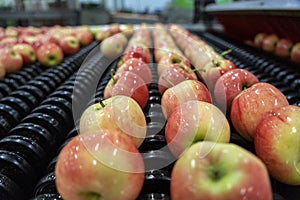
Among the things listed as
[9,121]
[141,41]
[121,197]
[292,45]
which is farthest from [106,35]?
[121,197]

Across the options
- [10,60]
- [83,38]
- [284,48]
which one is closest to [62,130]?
[10,60]

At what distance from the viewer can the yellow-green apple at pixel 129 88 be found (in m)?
0.96

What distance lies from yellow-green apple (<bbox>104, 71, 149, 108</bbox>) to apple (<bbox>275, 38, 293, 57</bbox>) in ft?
4.30

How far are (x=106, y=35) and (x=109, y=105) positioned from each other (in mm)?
2398

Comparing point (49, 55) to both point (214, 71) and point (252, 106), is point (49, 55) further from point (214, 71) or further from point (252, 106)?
point (252, 106)

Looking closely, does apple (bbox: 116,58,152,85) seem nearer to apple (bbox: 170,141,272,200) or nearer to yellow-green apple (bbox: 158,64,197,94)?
yellow-green apple (bbox: 158,64,197,94)

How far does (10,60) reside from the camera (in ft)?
5.83

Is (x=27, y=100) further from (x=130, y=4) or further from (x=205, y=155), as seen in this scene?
(x=130, y=4)

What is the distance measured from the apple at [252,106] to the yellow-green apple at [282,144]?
0.28ft

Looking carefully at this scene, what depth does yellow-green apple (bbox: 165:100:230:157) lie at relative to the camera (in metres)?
0.67

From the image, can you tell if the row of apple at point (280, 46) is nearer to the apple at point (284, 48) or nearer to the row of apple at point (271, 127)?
the apple at point (284, 48)

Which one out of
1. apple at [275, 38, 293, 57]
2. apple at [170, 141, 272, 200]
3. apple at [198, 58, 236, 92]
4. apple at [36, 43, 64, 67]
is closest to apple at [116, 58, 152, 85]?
apple at [198, 58, 236, 92]

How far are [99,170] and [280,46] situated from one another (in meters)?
1.81

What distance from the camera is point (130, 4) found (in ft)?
49.5
